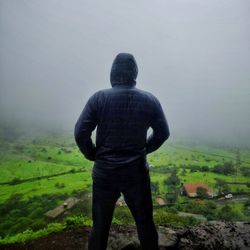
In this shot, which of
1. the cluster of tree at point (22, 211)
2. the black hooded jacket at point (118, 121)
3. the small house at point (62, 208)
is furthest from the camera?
the small house at point (62, 208)

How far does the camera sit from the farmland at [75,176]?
2825 centimetres

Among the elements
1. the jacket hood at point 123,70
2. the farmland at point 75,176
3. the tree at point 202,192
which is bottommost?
the farmland at point 75,176

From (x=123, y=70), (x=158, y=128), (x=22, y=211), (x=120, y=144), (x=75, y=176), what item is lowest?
(x=75, y=176)

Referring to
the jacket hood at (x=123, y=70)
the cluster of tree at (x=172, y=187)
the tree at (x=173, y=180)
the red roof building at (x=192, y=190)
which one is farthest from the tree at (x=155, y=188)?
the jacket hood at (x=123, y=70)

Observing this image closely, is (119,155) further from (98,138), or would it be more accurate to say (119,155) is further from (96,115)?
(96,115)

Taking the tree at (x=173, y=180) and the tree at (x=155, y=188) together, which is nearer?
the tree at (x=155, y=188)

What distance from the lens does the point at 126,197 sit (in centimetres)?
313

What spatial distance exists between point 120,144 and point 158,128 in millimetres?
513

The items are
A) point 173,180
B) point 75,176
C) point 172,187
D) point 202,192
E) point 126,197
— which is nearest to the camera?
point 126,197

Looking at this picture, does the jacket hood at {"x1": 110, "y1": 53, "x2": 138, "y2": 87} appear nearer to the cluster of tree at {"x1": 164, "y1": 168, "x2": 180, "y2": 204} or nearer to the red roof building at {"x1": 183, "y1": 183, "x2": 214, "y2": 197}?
the cluster of tree at {"x1": 164, "y1": 168, "x2": 180, "y2": 204}

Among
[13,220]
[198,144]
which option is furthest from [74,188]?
[198,144]

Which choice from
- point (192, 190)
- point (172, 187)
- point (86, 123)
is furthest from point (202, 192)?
point (86, 123)

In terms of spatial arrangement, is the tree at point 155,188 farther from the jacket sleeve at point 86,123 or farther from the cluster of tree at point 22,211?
the jacket sleeve at point 86,123

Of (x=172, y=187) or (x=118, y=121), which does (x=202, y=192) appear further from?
(x=118, y=121)
